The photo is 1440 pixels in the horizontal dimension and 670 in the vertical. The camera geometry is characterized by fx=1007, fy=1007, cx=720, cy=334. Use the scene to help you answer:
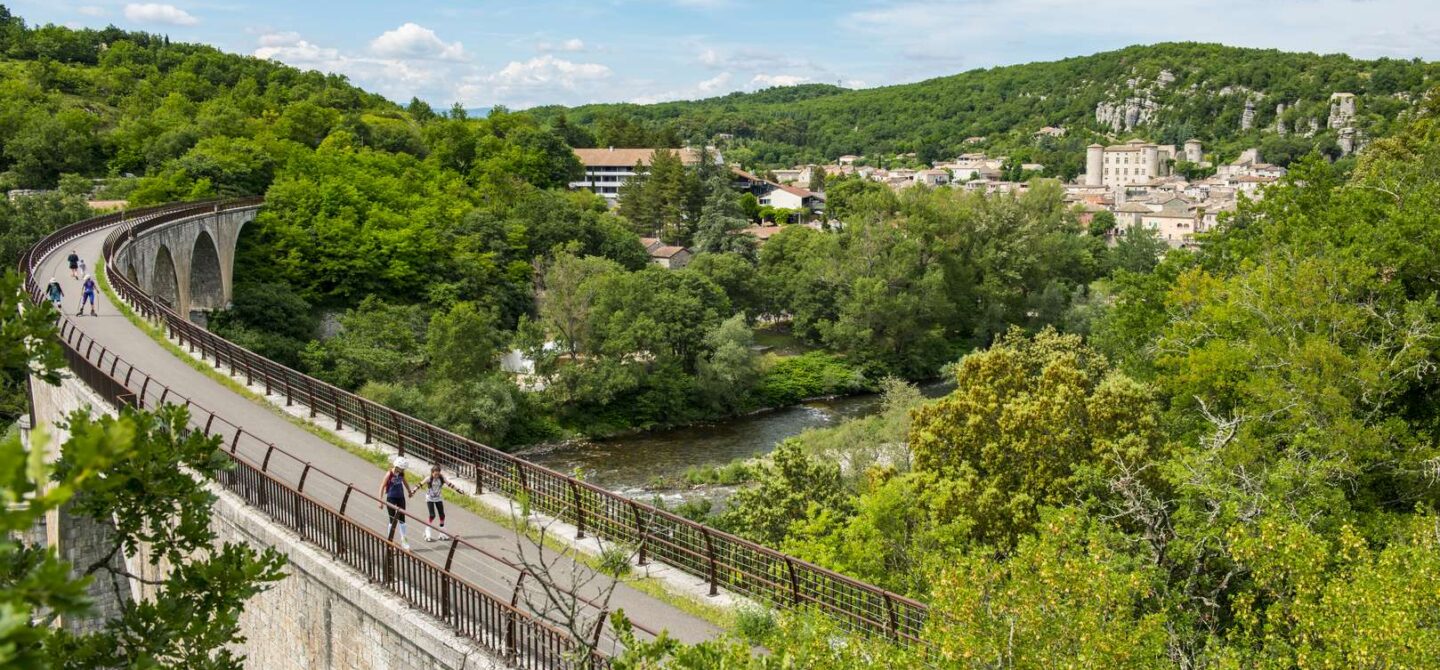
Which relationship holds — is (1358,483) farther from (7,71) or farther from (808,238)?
(7,71)

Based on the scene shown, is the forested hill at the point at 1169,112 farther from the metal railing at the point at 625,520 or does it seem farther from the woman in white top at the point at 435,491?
the woman in white top at the point at 435,491

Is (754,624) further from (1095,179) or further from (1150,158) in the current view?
(1095,179)

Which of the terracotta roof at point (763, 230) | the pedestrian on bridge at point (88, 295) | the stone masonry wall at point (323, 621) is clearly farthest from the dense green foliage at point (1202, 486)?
the terracotta roof at point (763, 230)

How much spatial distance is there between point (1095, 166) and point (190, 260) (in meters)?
132

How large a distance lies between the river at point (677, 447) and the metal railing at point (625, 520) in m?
15.4

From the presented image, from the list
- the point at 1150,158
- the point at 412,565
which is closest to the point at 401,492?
the point at 412,565

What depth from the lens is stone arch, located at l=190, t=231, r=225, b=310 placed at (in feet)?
124

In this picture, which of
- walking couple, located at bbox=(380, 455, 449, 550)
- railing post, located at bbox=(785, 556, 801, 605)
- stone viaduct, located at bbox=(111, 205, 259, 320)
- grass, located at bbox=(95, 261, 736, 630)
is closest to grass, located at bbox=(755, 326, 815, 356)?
stone viaduct, located at bbox=(111, 205, 259, 320)

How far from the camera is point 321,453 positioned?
13.7 meters

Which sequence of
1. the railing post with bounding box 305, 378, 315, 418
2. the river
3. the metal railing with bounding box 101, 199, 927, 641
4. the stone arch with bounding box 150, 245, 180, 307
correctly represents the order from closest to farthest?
1. the metal railing with bounding box 101, 199, 927, 641
2. the railing post with bounding box 305, 378, 315, 418
3. the stone arch with bounding box 150, 245, 180, 307
4. the river

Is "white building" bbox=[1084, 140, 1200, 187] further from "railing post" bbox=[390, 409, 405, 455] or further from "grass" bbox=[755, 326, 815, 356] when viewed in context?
"railing post" bbox=[390, 409, 405, 455]

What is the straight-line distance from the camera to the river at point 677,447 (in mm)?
33156

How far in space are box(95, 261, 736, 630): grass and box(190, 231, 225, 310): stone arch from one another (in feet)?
47.3

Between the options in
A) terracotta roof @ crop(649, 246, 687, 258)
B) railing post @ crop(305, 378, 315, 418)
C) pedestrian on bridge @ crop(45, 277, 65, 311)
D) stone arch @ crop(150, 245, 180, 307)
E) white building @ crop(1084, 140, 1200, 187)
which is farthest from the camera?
white building @ crop(1084, 140, 1200, 187)
